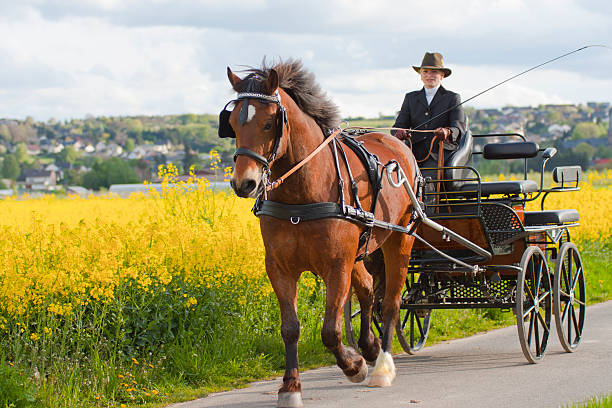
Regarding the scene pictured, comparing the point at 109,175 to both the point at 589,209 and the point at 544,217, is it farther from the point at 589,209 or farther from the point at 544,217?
the point at 544,217

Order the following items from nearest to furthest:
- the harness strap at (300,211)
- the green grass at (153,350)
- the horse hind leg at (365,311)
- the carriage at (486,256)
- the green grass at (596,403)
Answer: the green grass at (596,403) < the harness strap at (300,211) < the green grass at (153,350) < the horse hind leg at (365,311) < the carriage at (486,256)

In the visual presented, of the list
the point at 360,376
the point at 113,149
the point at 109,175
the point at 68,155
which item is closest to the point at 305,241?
the point at 360,376

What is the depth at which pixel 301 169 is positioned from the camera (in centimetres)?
635

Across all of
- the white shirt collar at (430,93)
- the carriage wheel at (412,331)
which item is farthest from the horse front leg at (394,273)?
the white shirt collar at (430,93)

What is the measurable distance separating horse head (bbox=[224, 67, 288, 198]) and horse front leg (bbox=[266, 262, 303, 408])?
3.02ft

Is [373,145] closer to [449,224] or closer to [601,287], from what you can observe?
[449,224]

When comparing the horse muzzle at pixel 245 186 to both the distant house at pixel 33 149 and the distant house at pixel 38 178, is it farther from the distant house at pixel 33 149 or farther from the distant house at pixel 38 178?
the distant house at pixel 33 149

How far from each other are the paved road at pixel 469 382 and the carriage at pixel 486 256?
0.28 meters

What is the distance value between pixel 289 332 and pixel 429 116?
3.74 metres

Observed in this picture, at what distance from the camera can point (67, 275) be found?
7227 mm

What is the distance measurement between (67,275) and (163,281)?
95 cm

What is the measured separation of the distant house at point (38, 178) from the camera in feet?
178

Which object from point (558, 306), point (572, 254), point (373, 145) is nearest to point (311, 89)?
point (373, 145)

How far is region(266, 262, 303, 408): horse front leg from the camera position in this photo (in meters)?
6.42
